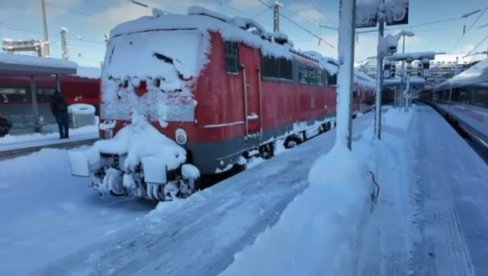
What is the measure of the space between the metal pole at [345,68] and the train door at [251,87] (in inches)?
88.7

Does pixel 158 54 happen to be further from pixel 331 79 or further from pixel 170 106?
pixel 331 79

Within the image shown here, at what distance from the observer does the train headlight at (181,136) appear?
6.01m

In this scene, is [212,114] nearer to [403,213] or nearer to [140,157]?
[140,157]

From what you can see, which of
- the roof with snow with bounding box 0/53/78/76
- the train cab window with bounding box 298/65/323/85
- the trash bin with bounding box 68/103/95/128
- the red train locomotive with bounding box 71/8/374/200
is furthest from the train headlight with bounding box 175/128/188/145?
the trash bin with bounding box 68/103/95/128

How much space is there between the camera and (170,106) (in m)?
6.08

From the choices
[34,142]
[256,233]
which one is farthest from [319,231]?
[34,142]

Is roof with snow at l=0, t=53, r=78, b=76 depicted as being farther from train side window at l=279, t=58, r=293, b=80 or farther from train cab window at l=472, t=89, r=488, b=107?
train cab window at l=472, t=89, r=488, b=107

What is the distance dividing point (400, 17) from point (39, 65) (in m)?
11.5

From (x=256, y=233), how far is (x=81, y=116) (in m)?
15.9

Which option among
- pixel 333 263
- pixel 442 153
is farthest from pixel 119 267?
pixel 442 153

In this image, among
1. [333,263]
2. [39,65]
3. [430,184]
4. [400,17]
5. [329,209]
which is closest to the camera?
[333,263]

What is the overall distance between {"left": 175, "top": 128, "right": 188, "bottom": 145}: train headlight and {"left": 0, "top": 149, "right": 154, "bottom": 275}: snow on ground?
1.22 meters

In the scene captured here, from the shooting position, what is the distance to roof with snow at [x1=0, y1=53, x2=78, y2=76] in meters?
12.6

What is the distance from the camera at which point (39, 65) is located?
44.1 ft
